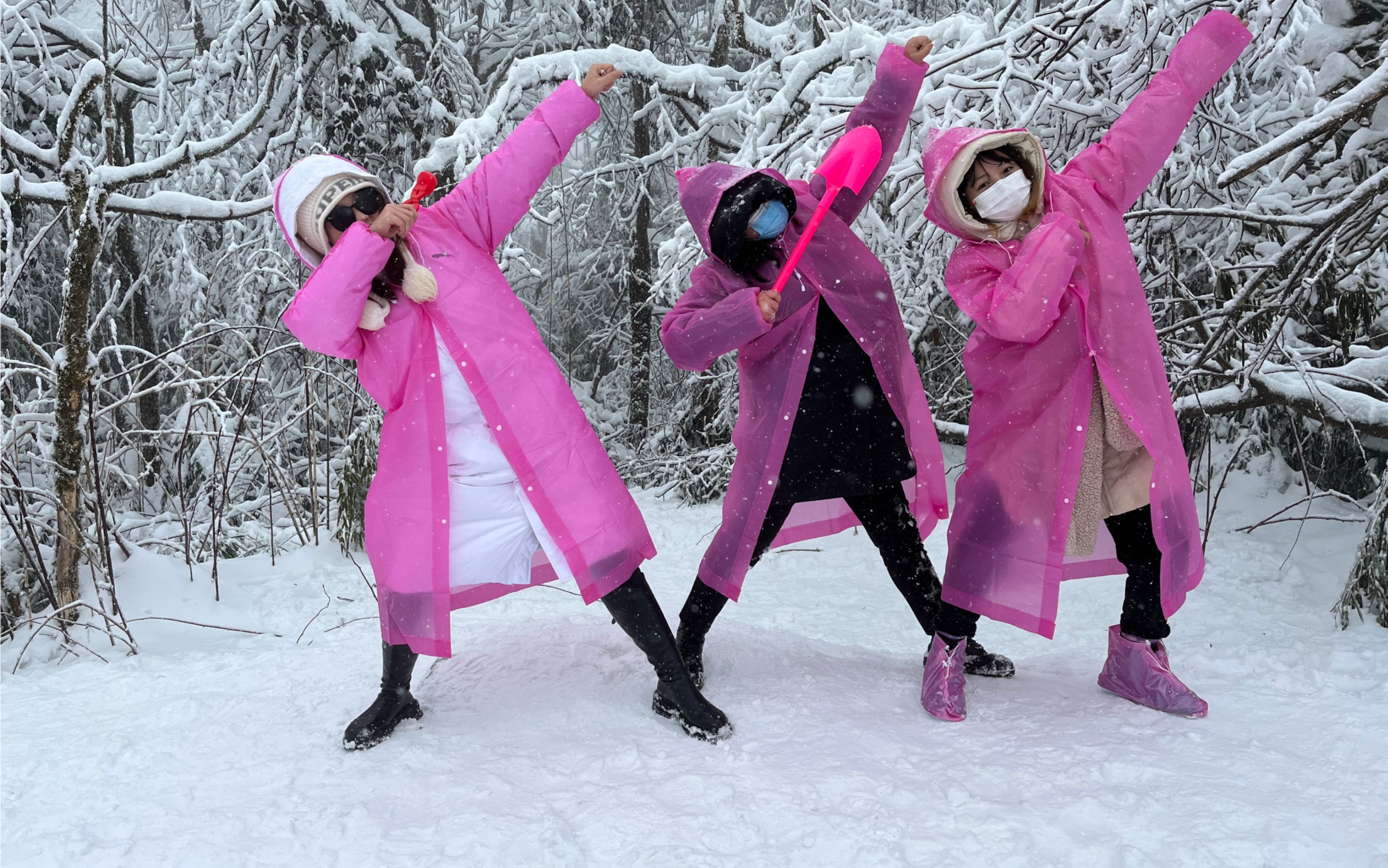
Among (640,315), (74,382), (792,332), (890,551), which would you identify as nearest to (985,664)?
(890,551)

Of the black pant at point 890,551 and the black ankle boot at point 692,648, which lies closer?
the black pant at point 890,551

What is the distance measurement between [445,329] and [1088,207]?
1.56 meters

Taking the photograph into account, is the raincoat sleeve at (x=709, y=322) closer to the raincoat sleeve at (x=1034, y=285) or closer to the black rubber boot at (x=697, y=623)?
the raincoat sleeve at (x=1034, y=285)

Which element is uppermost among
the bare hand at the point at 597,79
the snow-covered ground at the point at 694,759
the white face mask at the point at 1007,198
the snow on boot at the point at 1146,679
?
the bare hand at the point at 597,79

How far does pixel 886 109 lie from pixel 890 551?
1183 millimetres

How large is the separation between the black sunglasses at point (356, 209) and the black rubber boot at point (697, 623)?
1.26 m

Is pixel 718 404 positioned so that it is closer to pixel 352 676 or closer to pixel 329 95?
pixel 329 95

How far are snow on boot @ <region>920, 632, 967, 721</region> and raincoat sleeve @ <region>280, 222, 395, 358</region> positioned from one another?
163 cm

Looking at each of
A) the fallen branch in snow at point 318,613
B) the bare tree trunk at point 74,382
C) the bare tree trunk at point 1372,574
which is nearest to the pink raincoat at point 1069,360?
the bare tree trunk at point 1372,574

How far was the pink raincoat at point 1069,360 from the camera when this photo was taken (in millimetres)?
2166

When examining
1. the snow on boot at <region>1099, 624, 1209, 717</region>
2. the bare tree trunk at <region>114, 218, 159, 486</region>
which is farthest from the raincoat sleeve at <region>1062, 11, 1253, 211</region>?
the bare tree trunk at <region>114, 218, 159, 486</region>

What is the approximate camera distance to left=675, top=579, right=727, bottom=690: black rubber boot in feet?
8.32

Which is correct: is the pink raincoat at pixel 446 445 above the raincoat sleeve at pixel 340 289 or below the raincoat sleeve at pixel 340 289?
below

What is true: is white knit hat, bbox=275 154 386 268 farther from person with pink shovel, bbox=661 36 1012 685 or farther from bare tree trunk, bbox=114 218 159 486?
bare tree trunk, bbox=114 218 159 486
